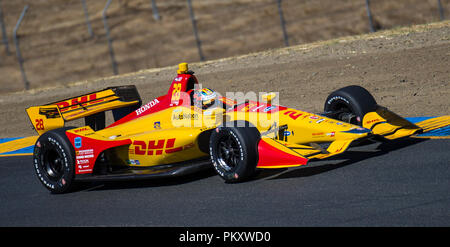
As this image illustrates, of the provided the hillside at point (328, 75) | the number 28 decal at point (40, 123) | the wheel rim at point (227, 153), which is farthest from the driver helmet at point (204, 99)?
the hillside at point (328, 75)

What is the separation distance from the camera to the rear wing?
29.5ft

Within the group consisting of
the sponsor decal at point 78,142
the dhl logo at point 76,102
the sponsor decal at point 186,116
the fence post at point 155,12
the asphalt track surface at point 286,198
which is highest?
the fence post at point 155,12

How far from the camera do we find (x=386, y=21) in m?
19.5

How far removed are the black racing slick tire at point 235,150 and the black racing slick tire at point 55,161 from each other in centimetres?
196

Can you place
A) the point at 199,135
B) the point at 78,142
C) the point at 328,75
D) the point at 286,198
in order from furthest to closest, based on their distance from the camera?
the point at 328,75
the point at 78,142
the point at 199,135
the point at 286,198

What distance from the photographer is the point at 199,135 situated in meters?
7.84

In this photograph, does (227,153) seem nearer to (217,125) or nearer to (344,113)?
(217,125)

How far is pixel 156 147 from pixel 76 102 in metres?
1.90

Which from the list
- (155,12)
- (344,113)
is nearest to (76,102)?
(344,113)

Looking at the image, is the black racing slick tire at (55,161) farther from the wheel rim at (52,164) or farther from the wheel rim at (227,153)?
the wheel rim at (227,153)

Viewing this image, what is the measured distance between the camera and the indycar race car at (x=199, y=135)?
7.20 m

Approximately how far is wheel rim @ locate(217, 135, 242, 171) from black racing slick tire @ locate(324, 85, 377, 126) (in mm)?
1584

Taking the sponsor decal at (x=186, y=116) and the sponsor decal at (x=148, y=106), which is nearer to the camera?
the sponsor decal at (x=186, y=116)

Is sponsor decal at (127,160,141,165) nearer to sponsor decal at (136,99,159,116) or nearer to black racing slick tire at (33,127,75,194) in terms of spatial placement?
black racing slick tire at (33,127,75,194)
